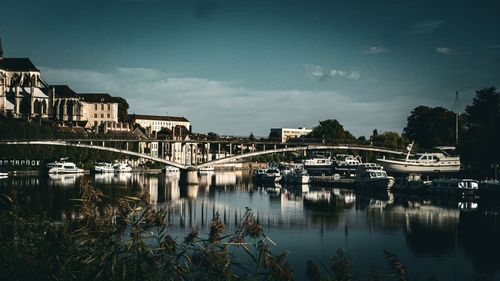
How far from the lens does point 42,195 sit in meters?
55.5

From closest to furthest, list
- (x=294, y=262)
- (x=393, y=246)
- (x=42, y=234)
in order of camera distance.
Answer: (x=42, y=234) < (x=294, y=262) < (x=393, y=246)

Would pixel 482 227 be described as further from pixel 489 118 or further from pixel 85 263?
pixel 489 118

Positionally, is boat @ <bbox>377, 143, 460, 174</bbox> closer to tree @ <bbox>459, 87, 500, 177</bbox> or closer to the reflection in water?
tree @ <bbox>459, 87, 500, 177</bbox>

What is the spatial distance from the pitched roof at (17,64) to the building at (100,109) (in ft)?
47.6

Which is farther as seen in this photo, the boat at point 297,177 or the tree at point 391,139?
the tree at point 391,139

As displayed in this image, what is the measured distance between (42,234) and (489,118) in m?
93.4

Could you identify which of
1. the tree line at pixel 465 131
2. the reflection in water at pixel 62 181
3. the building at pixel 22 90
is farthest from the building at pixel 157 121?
the reflection in water at pixel 62 181

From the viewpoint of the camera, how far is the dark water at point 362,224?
28.4 metres

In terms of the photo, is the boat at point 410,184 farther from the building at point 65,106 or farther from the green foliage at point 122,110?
the green foliage at point 122,110

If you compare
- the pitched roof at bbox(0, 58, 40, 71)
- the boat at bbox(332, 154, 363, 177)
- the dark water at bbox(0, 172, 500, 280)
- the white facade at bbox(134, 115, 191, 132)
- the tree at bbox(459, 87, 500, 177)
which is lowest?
the dark water at bbox(0, 172, 500, 280)

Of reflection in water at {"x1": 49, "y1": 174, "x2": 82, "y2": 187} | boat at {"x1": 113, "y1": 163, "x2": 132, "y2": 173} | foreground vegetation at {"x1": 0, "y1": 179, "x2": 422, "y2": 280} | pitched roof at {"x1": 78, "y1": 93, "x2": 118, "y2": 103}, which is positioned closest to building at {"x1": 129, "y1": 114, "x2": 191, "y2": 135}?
pitched roof at {"x1": 78, "y1": 93, "x2": 118, "y2": 103}

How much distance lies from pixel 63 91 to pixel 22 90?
10598mm

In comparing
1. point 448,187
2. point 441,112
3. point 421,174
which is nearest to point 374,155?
point 441,112

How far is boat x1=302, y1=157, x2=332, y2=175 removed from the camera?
103m
